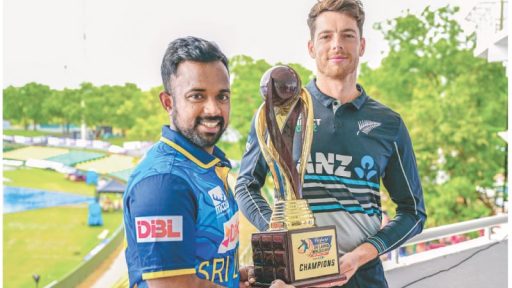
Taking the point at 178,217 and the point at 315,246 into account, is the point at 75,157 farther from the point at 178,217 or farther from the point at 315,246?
the point at 178,217

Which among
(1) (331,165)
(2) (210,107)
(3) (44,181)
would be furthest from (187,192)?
(3) (44,181)

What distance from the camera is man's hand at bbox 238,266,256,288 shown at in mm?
1059

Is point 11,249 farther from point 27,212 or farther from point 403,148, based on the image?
point 403,148

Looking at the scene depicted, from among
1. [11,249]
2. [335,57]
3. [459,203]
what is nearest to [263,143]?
[335,57]

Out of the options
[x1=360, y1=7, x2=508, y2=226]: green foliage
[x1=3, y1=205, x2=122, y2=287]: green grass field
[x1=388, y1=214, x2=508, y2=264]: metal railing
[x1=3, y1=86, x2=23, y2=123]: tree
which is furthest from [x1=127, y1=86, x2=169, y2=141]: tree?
[x1=388, y1=214, x2=508, y2=264]: metal railing

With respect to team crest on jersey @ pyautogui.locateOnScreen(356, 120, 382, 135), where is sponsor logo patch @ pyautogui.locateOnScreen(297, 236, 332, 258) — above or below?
below

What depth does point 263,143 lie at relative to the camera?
1.07 m

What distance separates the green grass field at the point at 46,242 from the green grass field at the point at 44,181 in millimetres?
253

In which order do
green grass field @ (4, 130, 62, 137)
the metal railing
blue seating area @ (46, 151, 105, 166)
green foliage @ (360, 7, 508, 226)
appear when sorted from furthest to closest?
green foliage @ (360, 7, 508, 226), blue seating area @ (46, 151, 105, 166), green grass field @ (4, 130, 62, 137), the metal railing

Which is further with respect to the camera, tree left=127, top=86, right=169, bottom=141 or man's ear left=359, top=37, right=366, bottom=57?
tree left=127, top=86, right=169, bottom=141

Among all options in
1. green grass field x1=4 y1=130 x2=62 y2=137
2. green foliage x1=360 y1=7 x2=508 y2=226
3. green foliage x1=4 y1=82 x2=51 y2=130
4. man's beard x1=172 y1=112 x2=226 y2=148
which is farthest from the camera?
green foliage x1=360 y1=7 x2=508 y2=226

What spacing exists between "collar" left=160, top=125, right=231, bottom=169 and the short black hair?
0.07 m

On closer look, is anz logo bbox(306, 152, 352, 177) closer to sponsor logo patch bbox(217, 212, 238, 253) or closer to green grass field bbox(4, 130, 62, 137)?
sponsor logo patch bbox(217, 212, 238, 253)

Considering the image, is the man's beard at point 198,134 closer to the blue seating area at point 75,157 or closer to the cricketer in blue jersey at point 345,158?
the cricketer in blue jersey at point 345,158
